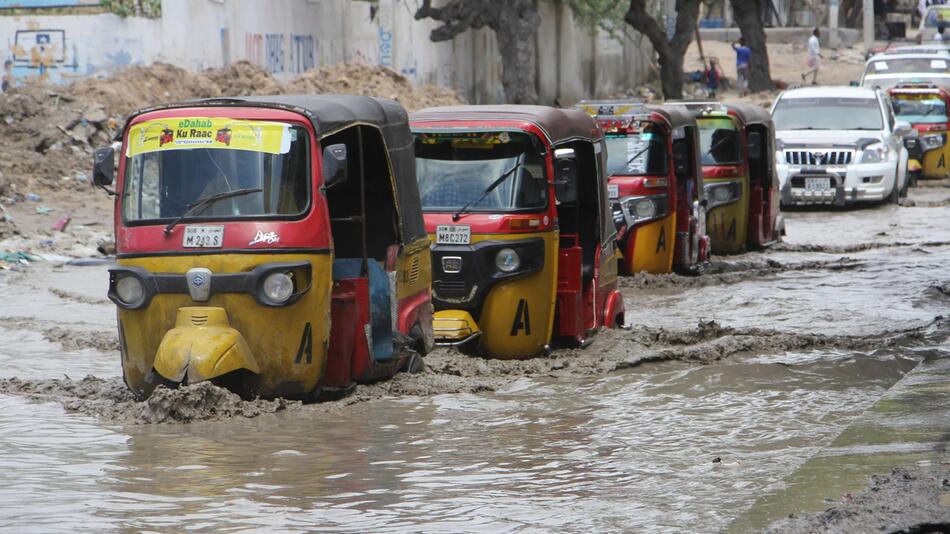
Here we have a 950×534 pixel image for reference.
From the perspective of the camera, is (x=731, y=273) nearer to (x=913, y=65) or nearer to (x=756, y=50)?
(x=913, y=65)

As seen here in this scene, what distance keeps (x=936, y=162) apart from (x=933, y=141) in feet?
2.10

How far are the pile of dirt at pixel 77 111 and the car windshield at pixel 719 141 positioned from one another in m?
9.08

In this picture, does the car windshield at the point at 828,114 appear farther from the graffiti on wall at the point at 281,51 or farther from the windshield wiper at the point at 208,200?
the windshield wiper at the point at 208,200

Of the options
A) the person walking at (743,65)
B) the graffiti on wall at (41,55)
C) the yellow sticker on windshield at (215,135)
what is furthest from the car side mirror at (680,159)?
the person walking at (743,65)

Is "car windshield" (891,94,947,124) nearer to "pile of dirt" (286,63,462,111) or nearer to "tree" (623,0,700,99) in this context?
"tree" (623,0,700,99)

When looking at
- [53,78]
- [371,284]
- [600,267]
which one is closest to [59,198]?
[53,78]

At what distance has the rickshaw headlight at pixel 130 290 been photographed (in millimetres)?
8750

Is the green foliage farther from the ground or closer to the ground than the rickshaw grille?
farther from the ground

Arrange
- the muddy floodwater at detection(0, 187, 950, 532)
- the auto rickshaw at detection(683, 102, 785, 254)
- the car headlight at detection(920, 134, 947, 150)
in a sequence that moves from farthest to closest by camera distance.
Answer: the car headlight at detection(920, 134, 947, 150) < the auto rickshaw at detection(683, 102, 785, 254) < the muddy floodwater at detection(0, 187, 950, 532)

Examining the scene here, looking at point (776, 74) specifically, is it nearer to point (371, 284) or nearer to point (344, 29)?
point (344, 29)

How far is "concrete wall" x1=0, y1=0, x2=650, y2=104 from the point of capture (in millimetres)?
24438

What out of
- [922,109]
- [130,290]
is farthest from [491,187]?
[922,109]

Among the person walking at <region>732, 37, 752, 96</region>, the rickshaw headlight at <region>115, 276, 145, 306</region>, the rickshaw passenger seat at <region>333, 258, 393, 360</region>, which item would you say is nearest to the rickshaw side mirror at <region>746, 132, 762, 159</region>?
the rickshaw passenger seat at <region>333, 258, 393, 360</region>

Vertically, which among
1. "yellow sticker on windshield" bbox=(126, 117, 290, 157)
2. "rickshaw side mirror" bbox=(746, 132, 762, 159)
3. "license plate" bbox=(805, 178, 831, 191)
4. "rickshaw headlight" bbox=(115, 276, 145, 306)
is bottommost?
"license plate" bbox=(805, 178, 831, 191)
